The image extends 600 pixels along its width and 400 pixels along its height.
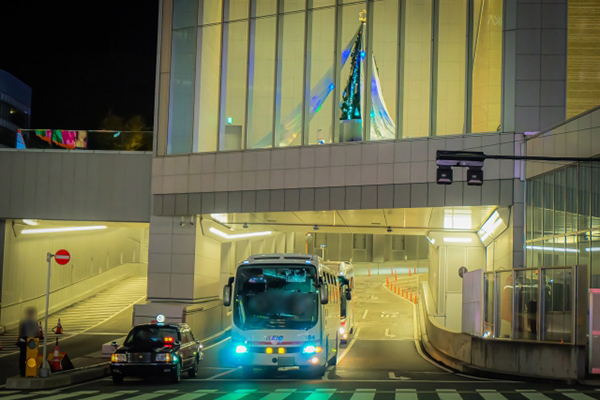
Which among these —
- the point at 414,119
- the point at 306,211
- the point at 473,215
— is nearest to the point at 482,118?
the point at 414,119

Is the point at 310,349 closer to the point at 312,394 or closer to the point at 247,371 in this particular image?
the point at 247,371

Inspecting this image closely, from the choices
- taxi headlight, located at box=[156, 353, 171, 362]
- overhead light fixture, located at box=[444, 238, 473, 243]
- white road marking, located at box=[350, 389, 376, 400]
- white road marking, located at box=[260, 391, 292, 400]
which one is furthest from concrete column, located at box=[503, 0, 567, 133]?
taxi headlight, located at box=[156, 353, 171, 362]

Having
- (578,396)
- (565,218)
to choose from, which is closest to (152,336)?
(578,396)

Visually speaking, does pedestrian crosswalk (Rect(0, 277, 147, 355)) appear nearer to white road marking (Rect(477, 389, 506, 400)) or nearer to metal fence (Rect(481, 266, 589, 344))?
metal fence (Rect(481, 266, 589, 344))

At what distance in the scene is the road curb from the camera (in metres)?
17.1

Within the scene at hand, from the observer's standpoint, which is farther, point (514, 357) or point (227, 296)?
point (514, 357)

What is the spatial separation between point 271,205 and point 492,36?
11525 mm

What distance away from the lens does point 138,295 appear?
4641 centimetres

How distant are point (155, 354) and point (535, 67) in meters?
17.1

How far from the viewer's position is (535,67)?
2581 centimetres

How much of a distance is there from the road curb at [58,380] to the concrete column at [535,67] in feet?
54.4

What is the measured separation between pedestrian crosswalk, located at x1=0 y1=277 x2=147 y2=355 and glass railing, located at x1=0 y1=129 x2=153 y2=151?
364 inches

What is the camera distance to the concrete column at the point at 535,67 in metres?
25.6

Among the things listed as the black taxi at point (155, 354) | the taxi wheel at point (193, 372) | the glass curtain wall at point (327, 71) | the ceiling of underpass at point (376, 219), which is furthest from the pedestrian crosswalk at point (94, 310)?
the black taxi at point (155, 354)
